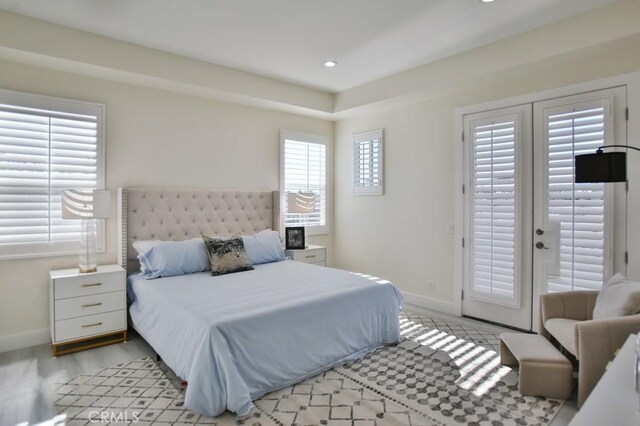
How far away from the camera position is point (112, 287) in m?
3.32

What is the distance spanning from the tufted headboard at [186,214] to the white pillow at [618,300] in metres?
3.50

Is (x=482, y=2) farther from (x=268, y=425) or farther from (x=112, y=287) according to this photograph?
(x=112, y=287)

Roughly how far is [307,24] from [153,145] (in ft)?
6.89

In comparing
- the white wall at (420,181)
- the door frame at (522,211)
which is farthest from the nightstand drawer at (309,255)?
the door frame at (522,211)

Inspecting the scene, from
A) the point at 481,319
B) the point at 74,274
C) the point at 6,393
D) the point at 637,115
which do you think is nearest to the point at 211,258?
the point at 74,274

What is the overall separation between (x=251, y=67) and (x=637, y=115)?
3668 millimetres

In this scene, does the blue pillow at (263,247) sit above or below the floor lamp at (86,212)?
below

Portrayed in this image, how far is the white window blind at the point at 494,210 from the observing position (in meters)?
3.73

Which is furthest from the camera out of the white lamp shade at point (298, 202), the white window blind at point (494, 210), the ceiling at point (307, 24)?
the white lamp shade at point (298, 202)

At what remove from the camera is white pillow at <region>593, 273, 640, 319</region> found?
7.68 ft

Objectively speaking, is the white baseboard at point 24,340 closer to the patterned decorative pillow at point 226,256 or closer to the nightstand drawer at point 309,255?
the patterned decorative pillow at point 226,256

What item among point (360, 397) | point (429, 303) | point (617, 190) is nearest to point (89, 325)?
point (360, 397)

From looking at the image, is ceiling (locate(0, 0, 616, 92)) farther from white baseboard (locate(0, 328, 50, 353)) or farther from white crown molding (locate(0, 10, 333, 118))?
white baseboard (locate(0, 328, 50, 353))

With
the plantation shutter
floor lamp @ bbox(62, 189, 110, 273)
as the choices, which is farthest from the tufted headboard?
the plantation shutter
